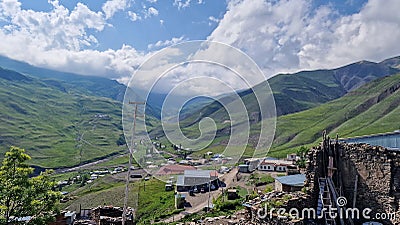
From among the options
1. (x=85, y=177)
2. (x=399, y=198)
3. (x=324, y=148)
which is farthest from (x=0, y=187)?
(x=85, y=177)

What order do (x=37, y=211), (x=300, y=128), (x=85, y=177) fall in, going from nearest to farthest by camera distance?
(x=37, y=211) < (x=85, y=177) < (x=300, y=128)

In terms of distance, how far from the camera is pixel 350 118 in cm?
13312

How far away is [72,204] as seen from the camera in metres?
57.9

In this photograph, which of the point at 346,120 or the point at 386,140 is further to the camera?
the point at 346,120

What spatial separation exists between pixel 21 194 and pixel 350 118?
14000cm

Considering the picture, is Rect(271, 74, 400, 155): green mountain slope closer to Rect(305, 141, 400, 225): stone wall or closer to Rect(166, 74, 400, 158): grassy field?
Rect(166, 74, 400, 158): grassy field

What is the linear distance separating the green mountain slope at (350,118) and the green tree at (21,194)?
304 ft

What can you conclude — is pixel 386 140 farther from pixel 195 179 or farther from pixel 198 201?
pixel 195 179

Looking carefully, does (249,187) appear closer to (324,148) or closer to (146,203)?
(146,203)

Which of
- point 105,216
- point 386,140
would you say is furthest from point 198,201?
point 386,140

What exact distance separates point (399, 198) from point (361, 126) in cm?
10931

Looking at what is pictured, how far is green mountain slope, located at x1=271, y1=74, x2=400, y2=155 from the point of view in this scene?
10869 centimetres

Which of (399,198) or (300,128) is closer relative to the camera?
(399,198)

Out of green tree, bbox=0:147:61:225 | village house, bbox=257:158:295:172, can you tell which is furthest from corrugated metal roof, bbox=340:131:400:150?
village house, bbox=257:158:295:172
